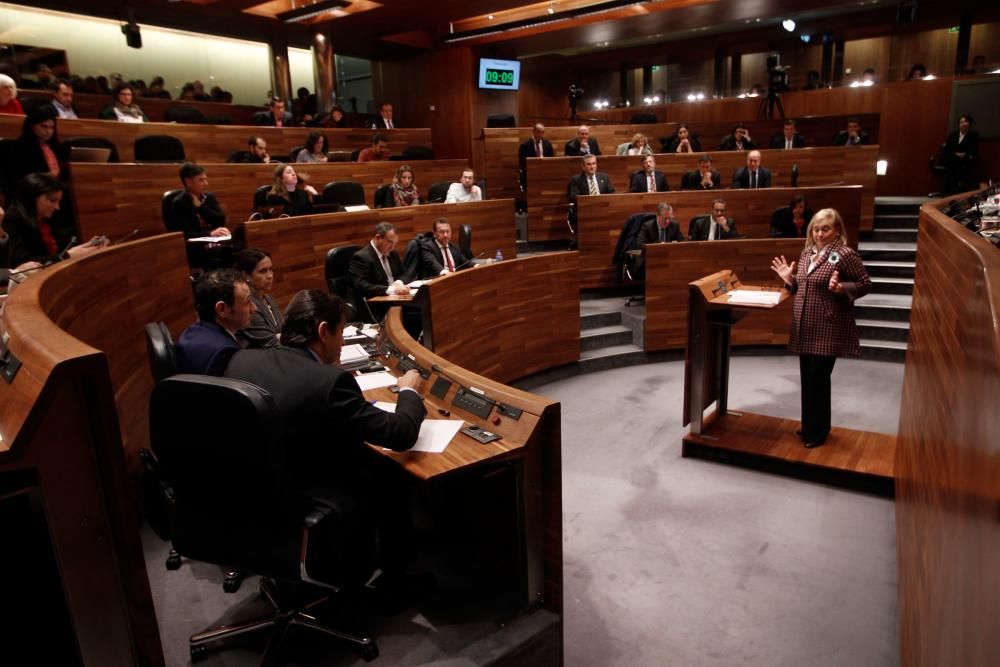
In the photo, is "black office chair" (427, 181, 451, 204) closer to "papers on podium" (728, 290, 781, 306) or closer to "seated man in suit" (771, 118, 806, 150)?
"papers on podium" (728, 290, 781, 306)

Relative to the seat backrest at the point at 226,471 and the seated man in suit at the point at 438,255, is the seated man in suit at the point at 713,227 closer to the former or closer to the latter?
the seated man in suit at the point at 438,255

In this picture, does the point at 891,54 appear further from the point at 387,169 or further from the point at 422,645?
the point at 422,645

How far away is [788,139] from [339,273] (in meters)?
5.97

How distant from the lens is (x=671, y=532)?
3020mm

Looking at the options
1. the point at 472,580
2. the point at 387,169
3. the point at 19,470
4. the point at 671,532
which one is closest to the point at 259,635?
the point at 472,580

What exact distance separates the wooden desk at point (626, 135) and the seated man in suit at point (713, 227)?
9.06 ft

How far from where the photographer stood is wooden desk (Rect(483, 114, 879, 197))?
8203mm

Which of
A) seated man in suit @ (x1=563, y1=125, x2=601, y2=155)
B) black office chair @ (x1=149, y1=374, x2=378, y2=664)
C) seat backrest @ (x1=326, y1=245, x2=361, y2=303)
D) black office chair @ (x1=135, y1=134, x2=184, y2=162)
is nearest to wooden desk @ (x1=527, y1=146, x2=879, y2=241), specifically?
seated man in suit @ (x1=563, y1=125, x2=601, y2=155)

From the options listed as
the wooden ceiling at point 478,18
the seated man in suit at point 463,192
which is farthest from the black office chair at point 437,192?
the wooden ceiling at point 478,18

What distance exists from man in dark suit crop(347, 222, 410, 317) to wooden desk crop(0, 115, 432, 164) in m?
2.64

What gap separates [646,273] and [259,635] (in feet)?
13.9

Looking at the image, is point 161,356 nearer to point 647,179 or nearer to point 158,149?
point 158,149

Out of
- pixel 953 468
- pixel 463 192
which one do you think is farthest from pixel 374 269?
pixel 953 468

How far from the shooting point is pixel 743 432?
12.8ft
